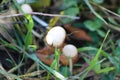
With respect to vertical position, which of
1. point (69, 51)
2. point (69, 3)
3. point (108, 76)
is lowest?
point (108, 76)

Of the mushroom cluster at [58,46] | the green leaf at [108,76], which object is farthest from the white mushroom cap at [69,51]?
the green leaf at [108,76]

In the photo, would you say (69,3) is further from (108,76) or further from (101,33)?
(108,76)

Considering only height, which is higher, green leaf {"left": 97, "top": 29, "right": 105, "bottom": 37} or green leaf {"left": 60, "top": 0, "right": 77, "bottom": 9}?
green leaf {"left": 60, "top": 0, "right": 77, "bottom": 9}

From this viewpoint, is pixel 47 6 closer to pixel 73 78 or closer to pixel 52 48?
pixel 52 48

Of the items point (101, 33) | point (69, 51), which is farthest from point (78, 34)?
point (69, 51)

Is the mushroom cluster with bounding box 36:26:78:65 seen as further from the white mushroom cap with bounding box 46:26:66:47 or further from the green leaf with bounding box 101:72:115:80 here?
the green leaf with bounding box 101:72:115:80

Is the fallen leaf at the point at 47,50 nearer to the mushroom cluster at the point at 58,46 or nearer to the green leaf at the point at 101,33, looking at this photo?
the mushroom cluster at the point at 58,46

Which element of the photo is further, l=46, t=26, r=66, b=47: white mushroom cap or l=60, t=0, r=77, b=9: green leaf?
l=60, t=0, r=77, b=9: green leaf

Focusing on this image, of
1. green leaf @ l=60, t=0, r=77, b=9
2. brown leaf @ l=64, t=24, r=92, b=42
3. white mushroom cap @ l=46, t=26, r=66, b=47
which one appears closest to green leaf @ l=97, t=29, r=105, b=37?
brown leaf @ l=64, t=24, r=92, b=42

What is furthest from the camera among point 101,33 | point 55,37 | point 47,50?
point 101,33

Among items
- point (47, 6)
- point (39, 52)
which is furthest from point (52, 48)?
point (47, 6)

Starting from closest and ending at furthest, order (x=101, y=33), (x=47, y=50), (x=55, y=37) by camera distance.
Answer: (x=55, y=37) < (x=47, y=50) < (x=101, y=33)
